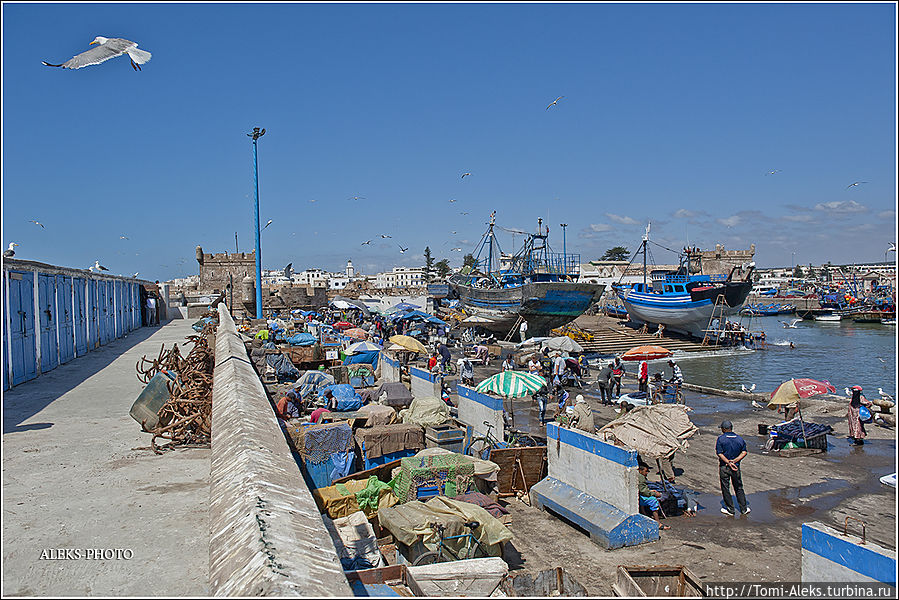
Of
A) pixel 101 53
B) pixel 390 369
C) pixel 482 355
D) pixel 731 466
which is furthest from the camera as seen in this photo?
pixel 482 355

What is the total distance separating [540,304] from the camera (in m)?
36.4

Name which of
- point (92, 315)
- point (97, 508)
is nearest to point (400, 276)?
point (92, 315)

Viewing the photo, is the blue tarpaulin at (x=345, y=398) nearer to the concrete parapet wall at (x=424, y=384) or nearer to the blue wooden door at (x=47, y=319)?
the concrete parapet wall at (x=424, y=384)

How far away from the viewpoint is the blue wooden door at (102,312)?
21.4m

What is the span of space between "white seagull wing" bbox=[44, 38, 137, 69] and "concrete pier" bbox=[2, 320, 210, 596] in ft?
13.4

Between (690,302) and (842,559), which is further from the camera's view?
(690,302)

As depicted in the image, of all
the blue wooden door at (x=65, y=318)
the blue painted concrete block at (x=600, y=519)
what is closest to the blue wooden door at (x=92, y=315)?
the blue wooden door at (x=65, y=318)

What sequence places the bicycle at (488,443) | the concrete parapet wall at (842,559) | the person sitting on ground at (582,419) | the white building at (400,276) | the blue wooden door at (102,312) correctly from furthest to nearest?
the white building at (400,276) < the blue wooden door at (102,312) < the person sitting on ground at (582,419) < the bicycle at (488,443) < the concrete parapet wall at (842,559)

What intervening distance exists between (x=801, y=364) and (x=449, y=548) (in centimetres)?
3030

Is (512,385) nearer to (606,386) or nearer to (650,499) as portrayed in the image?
(650,499)

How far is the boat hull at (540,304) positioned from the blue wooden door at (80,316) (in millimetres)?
22739

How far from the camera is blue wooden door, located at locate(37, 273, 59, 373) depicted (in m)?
14.5

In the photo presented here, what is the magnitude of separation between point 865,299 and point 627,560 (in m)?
75.1

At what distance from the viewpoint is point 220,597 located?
250 cm
